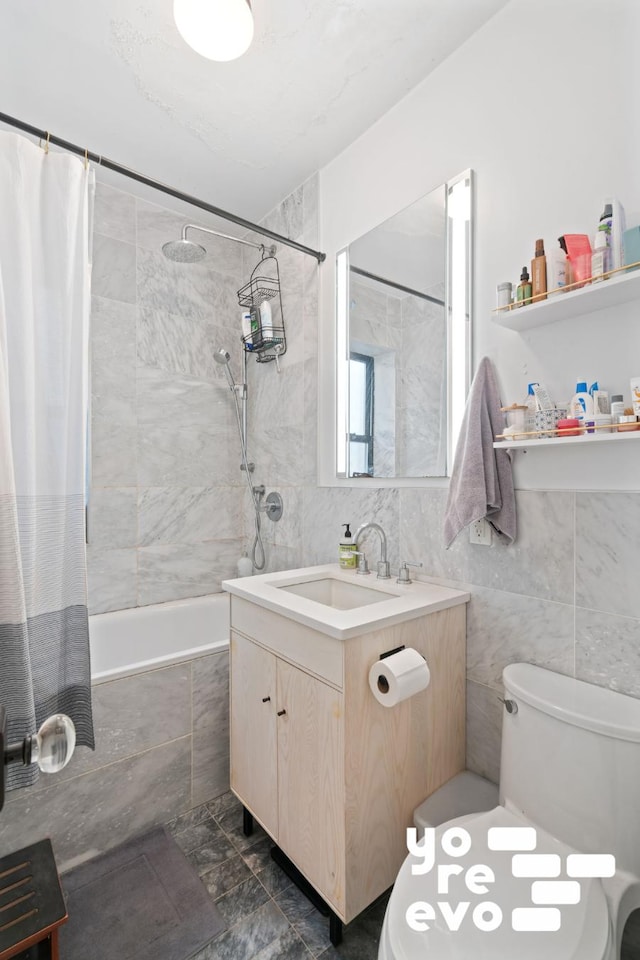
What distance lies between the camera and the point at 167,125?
1.83 m

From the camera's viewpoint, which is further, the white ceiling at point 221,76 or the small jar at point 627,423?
the white ceiling at point 221,76

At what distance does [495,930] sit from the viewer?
2.69 ft

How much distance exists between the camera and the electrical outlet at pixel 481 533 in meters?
1.38

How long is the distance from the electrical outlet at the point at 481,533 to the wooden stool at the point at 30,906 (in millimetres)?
1424

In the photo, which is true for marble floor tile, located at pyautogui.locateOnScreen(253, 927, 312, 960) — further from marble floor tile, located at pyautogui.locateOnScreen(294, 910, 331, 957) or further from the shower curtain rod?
the shower curtain rod

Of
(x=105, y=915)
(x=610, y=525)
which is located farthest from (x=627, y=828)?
(x=105, y=915)

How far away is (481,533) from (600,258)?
2.53 feet

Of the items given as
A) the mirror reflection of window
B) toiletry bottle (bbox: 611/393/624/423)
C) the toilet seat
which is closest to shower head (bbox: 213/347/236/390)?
the mirror reflection of window

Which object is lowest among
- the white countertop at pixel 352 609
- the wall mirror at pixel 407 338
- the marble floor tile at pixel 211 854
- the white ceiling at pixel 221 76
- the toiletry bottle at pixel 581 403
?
the marble floor tile at pixel 211 854

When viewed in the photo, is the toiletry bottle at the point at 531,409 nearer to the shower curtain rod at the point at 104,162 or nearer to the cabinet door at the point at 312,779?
the cabinet door at the point at 312,779

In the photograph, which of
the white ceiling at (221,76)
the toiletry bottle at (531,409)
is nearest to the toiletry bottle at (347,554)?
the toiletry bottle at (531,409)

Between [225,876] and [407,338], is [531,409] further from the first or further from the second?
[225,876]

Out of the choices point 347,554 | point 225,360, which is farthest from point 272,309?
point 347,554

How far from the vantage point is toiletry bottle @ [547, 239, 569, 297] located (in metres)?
1.14
